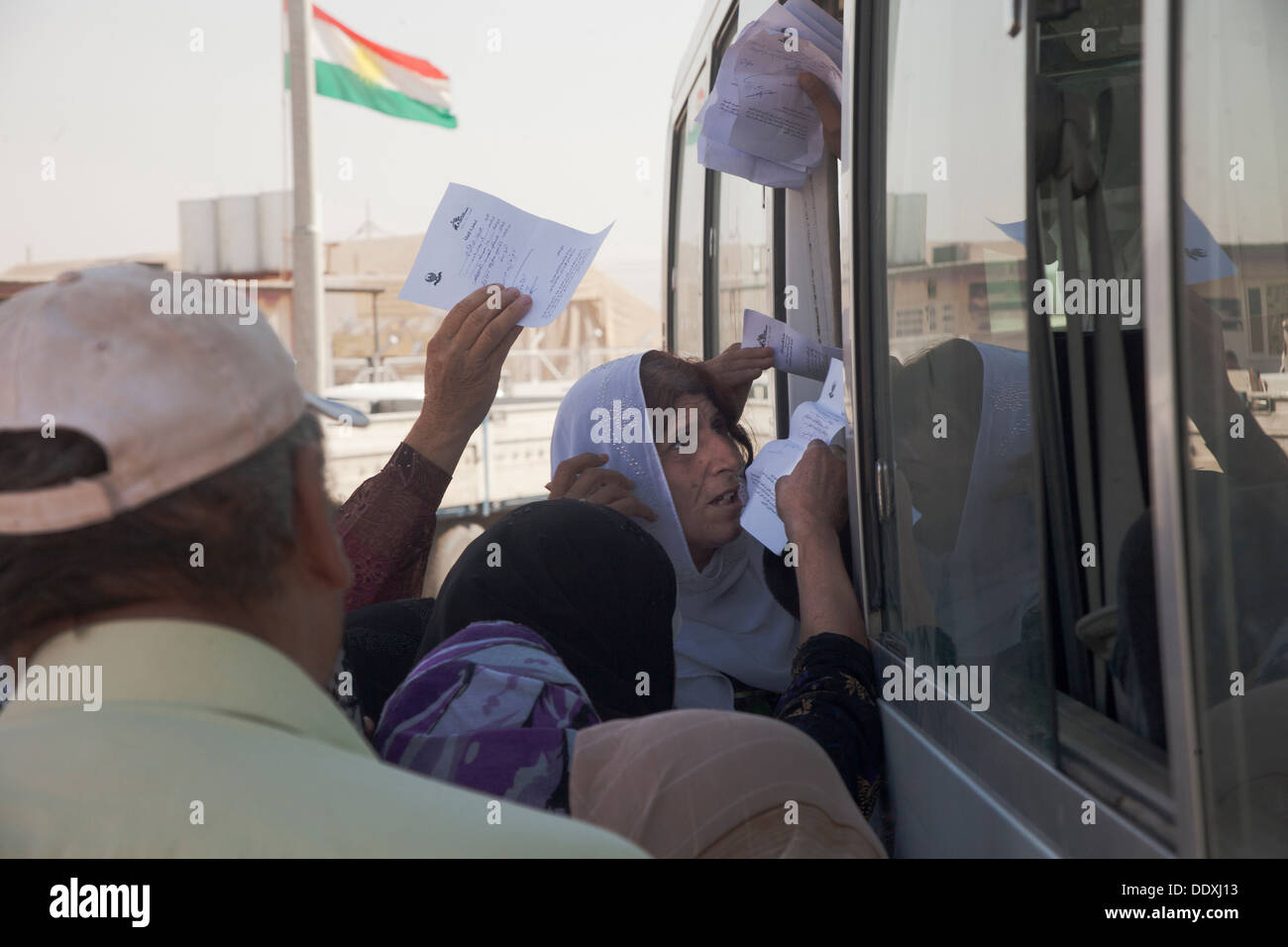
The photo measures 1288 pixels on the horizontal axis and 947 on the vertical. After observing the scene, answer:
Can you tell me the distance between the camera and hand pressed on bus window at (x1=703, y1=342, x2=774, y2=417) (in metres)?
2.71

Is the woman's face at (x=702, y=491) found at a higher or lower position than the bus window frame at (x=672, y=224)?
lower

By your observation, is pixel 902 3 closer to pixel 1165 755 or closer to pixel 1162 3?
pixel 1162 3

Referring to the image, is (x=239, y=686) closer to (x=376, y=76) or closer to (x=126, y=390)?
(x=126, y=390)

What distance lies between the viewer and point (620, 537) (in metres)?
1.95

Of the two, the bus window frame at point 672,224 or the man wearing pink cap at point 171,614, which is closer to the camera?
the man wearing pink cap at point 171,614

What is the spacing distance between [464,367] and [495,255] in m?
0.30

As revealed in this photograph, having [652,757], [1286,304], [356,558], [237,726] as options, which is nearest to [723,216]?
[356,558]

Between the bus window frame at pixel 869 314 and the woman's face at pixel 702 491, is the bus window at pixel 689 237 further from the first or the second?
the bus window frame at pixel 869 314

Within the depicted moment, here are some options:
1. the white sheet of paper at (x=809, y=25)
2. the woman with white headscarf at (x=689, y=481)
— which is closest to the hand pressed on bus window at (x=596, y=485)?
the woman with white headscarf at (x=689, y=481)

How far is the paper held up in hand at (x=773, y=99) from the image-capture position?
242cm

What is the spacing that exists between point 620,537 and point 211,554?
3.58ft

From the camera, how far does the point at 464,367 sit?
8.17ft

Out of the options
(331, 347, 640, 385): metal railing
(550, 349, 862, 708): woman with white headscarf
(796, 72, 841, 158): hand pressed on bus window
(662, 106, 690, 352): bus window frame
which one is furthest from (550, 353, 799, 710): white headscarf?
(331, 347, 640, 385): metal railing

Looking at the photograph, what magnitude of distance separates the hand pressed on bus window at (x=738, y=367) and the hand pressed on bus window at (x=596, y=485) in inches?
13.7
